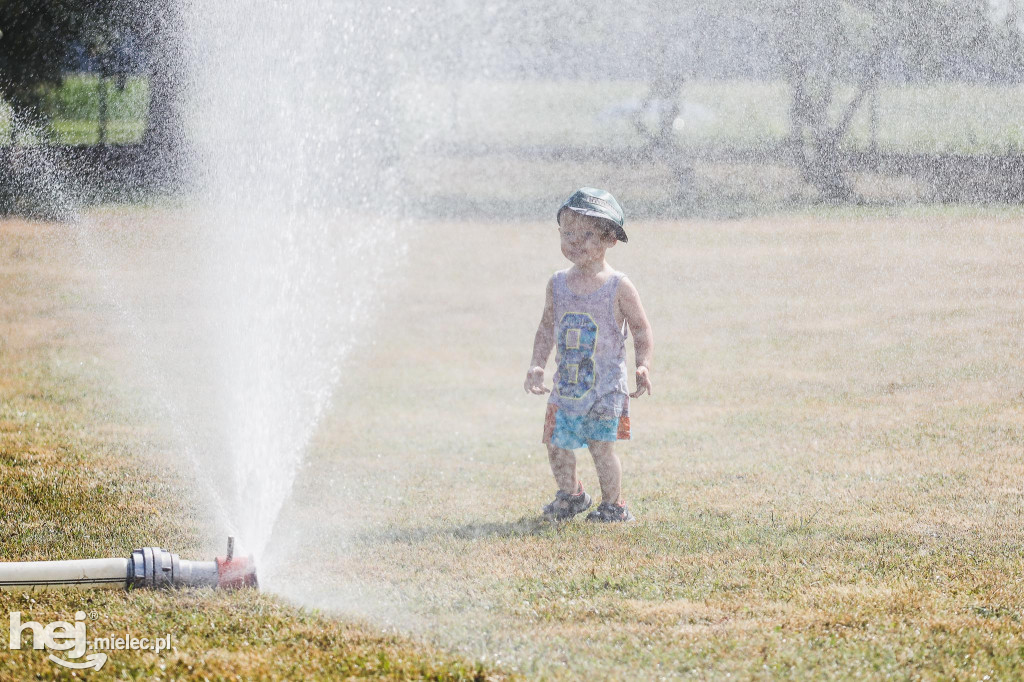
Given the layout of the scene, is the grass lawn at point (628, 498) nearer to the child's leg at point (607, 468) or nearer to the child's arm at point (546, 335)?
the child's leg at point (607, 468)

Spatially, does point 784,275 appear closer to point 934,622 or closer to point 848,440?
point 848,440

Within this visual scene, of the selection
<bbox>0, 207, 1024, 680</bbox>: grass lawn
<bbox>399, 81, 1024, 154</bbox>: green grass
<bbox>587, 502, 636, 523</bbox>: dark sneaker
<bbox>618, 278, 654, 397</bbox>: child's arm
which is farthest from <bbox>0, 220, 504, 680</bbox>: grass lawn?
<bbox>399, 81, 1024, 154</bbox>: green grass

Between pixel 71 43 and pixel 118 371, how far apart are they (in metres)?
10.4

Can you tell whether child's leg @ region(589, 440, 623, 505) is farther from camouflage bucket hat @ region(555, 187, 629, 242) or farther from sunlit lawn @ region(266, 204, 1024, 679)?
camouflage bucket hat @ region(555, 187, 629, 242)

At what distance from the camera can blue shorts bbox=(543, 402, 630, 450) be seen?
472 centimetres

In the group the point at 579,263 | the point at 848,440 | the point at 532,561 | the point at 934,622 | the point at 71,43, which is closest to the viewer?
the point at 934,622

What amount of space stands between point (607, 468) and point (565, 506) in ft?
0.82

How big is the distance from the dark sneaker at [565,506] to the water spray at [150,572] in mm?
1387

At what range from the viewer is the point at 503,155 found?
20.3m

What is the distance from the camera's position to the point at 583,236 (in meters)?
4.78

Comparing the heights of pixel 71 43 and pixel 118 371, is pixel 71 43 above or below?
above

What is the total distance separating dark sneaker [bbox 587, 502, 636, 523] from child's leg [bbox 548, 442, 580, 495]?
0.13m

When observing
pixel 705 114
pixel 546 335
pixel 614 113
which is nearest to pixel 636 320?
pixel 546 335

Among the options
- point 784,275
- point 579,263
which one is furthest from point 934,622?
point 784,275
